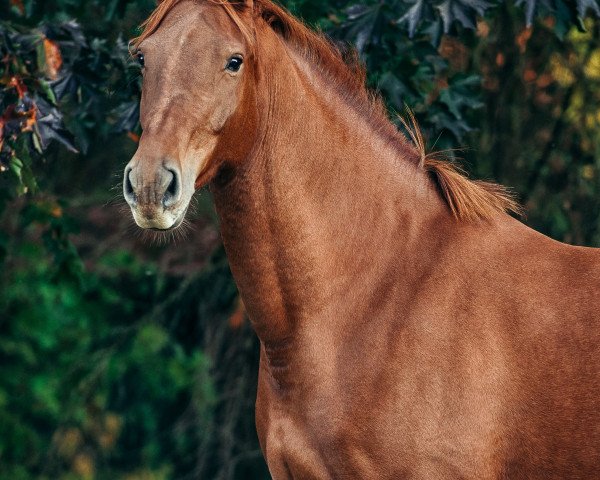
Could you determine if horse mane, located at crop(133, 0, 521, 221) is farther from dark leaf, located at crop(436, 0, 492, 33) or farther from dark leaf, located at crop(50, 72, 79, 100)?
dark leaf, located at crop(50, 72, 79, 100)

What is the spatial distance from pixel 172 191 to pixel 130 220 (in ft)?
8.21

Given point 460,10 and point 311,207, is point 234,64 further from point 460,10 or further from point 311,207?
point 460,10

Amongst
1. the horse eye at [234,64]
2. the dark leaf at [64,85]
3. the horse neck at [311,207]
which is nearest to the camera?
the horse eye at [234,64]

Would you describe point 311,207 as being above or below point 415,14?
below

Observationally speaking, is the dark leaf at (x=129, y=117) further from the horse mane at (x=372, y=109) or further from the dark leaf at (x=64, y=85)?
the horse mane at (x=372, y=109)

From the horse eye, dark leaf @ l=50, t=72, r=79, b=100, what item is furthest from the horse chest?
dark leaf @ l=50, t=72, r=79, b=100

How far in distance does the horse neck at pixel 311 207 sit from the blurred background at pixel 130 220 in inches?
25.6

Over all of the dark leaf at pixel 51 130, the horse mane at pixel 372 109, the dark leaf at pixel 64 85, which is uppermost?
the horse mane at pixel 372 109

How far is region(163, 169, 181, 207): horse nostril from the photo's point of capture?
102 inches

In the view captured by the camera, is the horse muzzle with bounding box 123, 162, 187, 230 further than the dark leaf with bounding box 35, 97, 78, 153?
No

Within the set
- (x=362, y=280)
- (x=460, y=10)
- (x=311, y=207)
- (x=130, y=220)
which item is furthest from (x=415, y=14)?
(x=130, y=220)

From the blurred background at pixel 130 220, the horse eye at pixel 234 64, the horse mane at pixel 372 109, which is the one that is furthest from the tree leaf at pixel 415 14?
Result: the horse eye at pixel 234 64

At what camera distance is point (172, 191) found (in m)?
2.62

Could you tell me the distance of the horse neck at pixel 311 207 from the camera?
3.00 metres
